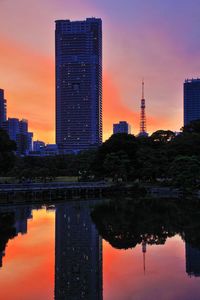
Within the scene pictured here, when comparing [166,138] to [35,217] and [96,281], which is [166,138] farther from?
[96,281]

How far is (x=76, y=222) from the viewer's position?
2906 centimetres

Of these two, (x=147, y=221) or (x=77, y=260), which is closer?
(x=77, y=260)

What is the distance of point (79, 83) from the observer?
5906 inches

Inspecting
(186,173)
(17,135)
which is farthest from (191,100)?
(186,173)

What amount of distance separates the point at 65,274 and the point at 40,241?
6.85m

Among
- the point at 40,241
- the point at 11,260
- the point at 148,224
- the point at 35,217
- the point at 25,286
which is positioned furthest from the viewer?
the point at 35,217

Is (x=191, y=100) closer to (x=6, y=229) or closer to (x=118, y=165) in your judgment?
(x=118, y=165)

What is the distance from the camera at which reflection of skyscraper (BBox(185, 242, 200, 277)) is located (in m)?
16.4

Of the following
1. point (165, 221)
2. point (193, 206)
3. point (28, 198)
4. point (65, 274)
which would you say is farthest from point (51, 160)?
point (65, 274)

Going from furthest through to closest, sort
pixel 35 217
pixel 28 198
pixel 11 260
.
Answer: pixel 28 198 → pixel 35 217 → pixel 11 260

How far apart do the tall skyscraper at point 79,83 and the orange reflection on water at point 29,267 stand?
405 feet

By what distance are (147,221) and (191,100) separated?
151 metres

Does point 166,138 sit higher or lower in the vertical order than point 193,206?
higher

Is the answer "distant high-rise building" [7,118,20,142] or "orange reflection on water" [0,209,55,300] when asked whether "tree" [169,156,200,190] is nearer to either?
"orange reflection on water" [0,209,55,300]
